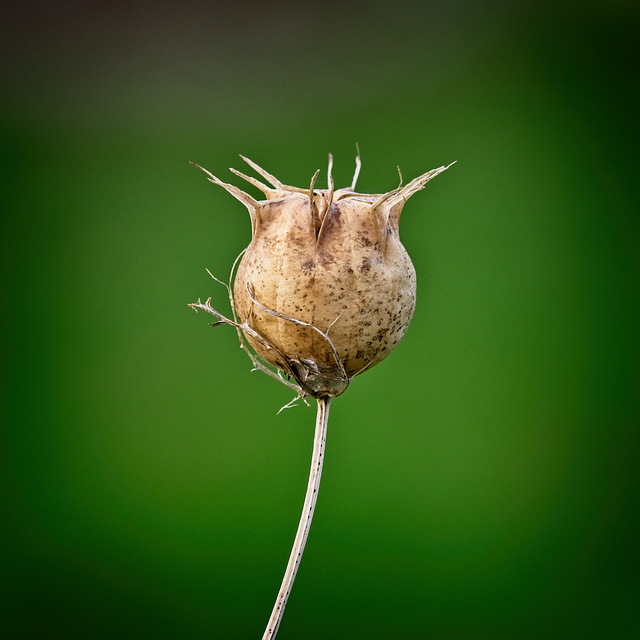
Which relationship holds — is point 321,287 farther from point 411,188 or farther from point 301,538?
point 301,538

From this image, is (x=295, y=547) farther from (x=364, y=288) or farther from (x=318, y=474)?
(x=364, y=288)

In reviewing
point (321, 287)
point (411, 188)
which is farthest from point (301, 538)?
point (411, 188)

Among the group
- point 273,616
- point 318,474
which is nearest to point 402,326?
point 318,474

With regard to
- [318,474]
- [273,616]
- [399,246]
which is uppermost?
[399,246]

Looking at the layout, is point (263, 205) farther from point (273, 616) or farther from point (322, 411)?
point (273, 616)

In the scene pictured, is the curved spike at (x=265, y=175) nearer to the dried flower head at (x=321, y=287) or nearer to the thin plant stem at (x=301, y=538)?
the dried flower head at (x=321, y=287)

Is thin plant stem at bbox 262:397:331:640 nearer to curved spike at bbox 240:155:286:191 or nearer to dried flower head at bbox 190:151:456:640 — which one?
dried flower head at bbox 190:151:456:640

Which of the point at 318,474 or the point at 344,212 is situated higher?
the point at 344,212
